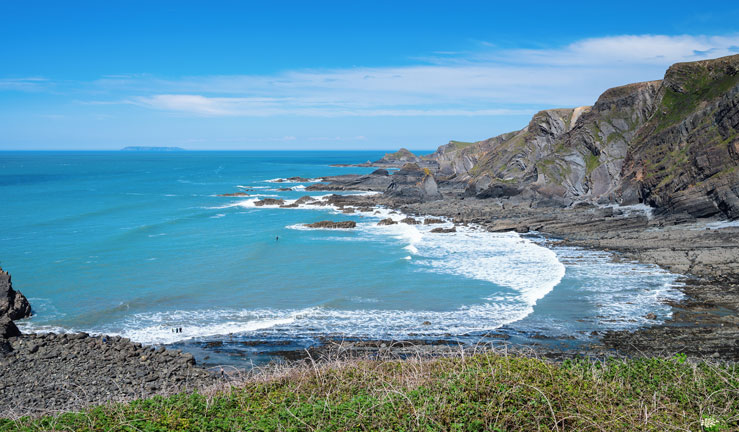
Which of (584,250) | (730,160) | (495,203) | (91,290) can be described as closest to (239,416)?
(91,290)

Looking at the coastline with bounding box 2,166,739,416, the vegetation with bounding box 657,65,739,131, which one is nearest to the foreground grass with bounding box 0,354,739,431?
the coastline with bounding box 2,166,739,416

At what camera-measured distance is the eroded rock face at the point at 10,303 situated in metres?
21.7

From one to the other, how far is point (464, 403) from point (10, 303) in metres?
22.2

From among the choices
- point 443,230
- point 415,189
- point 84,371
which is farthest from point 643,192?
point 84,371

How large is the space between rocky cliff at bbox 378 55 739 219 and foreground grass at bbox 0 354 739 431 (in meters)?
36.3

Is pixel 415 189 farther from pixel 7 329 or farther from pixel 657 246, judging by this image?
pixel 7 329

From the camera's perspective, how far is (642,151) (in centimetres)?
5350

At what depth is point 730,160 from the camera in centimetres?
4075

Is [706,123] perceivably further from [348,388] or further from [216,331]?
[348,388]

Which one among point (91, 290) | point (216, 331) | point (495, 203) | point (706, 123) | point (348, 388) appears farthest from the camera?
point (495, 203)

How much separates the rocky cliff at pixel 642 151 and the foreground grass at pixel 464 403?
36.3 m

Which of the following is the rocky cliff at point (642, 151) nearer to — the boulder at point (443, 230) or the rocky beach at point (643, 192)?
the rocky beach at point (643, 192)

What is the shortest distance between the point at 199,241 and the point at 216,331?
2149 cm

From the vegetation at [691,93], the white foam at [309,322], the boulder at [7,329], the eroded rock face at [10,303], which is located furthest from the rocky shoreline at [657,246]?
the eroded rock face at [10,303]
